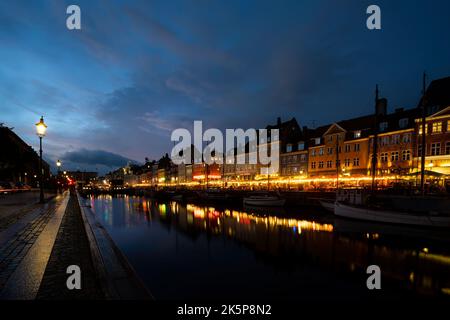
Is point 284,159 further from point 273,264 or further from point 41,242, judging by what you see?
point 41,242

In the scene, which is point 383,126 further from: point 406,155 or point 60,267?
point 60,267

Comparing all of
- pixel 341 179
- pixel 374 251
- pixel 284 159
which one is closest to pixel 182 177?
pixel 284 159

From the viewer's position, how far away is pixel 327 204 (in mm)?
37375

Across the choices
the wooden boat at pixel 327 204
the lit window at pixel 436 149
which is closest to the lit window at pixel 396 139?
the lit window at pixel 436 149

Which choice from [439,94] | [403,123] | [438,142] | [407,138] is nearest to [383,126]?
[403,123]

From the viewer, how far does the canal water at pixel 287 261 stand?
1070 cm

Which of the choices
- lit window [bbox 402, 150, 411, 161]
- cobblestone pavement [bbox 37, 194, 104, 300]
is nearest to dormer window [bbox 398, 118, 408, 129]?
lit window [bbox 402, 150, 411, 161]

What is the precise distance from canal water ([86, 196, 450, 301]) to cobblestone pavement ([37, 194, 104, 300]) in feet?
11.8

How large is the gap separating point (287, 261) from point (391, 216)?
1758 centimetres

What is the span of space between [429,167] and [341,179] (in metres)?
13.6

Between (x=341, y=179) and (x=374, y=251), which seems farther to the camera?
(x=341, y=179)

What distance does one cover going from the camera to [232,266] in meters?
14.1

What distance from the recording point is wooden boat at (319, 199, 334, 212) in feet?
120

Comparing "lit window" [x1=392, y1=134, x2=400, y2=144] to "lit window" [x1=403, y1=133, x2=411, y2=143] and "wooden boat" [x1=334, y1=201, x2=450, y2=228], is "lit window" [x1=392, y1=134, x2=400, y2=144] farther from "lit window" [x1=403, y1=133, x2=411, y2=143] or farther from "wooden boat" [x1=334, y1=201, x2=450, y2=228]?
"wooden boat" [x1=334, y1=201, x2=450, y2=228]
